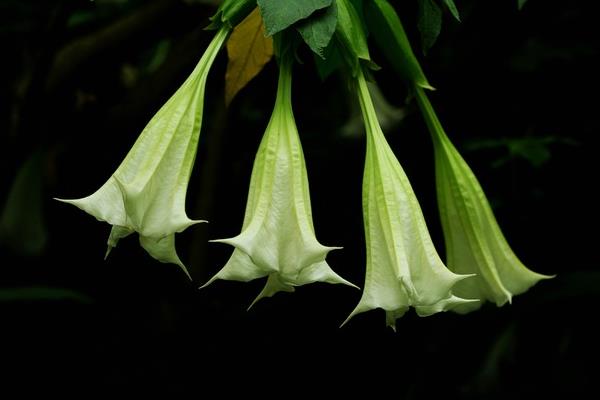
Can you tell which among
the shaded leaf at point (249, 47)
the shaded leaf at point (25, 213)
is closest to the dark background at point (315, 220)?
the shaded leaf at point (25, 213)

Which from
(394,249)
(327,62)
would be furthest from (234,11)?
(394,249)

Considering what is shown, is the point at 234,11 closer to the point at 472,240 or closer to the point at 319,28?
the point at 319,28

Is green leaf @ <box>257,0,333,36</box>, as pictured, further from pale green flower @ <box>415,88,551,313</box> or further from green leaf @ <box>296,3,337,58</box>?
pale green flower @ <box>415,88,551,313</box>

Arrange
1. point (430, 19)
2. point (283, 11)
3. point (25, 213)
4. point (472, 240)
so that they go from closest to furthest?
1. point (283, 11)
2. point (430, 19)
3. point (472, 240)
4. point (25, 213)

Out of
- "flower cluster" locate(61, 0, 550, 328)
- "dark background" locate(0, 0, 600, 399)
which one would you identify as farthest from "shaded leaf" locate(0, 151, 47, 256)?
"flower cluster" locate(61, 0, 550, 328)

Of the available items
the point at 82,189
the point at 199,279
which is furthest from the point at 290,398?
the point at 82,189

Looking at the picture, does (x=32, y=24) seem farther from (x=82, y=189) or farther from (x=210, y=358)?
(x=210, y=358)

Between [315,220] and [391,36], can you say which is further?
[315,220]
